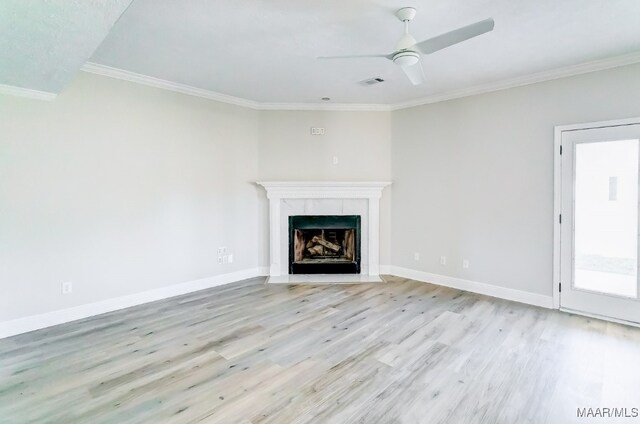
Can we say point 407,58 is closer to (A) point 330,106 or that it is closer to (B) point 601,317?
(A) point 330,106

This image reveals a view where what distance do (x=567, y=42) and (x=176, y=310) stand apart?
480 cm

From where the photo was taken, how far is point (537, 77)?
377 centimetres

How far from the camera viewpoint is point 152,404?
2.08 m

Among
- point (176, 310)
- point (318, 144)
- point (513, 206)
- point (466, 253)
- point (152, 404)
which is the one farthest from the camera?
point (318, 144)

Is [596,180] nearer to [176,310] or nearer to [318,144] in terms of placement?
[318,144]

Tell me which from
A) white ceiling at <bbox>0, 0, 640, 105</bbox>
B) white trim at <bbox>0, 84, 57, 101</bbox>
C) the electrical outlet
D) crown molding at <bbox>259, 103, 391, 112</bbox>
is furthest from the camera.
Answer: crown molding at <bbox>259, 103, 391, 112</bbox>

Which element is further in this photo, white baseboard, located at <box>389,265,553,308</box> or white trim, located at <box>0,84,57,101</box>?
white baseboard, located at <box>389,265,553,308</box>

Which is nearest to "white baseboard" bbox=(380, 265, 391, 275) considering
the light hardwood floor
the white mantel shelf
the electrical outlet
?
the white mantel shelf

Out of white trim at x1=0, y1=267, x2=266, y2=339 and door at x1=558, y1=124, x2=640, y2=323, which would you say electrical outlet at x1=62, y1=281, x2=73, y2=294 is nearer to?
white trim at x1=0, y1=267, x2=266, y2=339

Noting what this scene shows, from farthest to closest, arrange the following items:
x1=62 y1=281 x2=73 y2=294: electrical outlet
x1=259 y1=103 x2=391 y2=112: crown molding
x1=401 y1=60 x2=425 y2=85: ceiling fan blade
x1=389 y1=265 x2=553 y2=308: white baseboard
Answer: x1=259 y1=103 x2=391 y2=112: crown molding, x1=389 y1=265 x2=553 y2=308: white baseboard, x1=62 y1=281 x2=73 y2=294: electrical outlet, x1=401 y1=60 x2=425 y2=85: ceiling fan blade

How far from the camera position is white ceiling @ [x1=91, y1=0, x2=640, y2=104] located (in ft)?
7.89

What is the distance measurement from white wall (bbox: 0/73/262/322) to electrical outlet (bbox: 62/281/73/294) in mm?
38

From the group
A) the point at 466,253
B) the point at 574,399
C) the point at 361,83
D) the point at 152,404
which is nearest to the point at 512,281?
the point at 466,253

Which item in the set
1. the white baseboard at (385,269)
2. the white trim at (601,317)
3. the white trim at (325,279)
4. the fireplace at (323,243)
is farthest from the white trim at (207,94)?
the white trim at (601,317)
